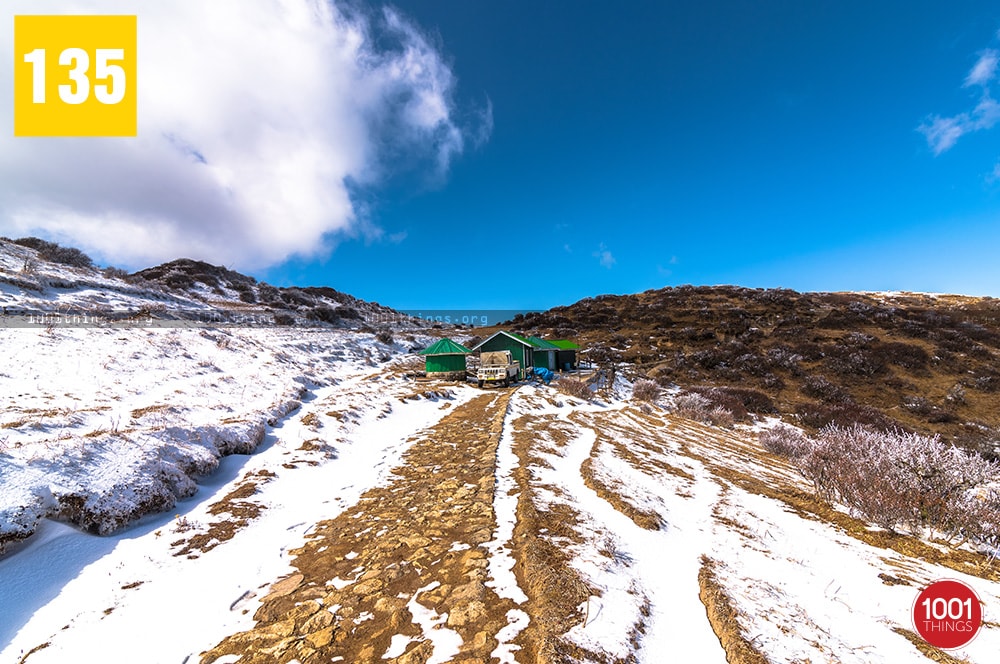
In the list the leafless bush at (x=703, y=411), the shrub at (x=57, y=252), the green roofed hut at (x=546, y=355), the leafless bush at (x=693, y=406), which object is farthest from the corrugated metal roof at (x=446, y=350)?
the shrub at (x=57, y=252)

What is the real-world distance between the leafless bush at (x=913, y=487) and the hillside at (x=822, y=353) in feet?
52.0

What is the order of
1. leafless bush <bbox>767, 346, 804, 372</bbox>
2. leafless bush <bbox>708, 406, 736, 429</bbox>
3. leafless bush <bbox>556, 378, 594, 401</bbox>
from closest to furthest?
leafless bush <bbox>708, 406, 736, 429</bbox>
leafless bush <bbox>556, 378, 594, 401</bbox>
leafless bush <bbox>767, 346, 804, 372</bbox>

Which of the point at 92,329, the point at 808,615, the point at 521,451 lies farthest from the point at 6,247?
the point at 808,615

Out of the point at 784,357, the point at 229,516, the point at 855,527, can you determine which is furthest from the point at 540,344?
the point at 229,516

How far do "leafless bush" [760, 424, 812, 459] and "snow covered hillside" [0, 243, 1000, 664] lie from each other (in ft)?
14.4

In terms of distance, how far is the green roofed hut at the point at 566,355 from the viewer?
126 ft

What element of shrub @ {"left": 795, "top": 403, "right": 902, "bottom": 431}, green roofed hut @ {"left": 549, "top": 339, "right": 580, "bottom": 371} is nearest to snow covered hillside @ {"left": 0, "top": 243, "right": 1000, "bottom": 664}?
shrub @ {"left": 795, "top": 403, "right": 902, "bottom": 431}

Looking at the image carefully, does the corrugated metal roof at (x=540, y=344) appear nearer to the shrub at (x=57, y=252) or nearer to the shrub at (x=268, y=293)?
the shrub at (x=268, y=293)

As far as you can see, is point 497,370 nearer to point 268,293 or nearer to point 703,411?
point 703,411

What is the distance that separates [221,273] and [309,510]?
203ft

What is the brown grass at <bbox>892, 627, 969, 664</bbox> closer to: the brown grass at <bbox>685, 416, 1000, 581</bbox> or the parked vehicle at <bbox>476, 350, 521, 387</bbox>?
the brown grass at <bbox>685, 416, 1000, 581</bbox>

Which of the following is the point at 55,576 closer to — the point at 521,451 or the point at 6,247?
the point at 521,451

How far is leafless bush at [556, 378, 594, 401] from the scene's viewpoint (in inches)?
965

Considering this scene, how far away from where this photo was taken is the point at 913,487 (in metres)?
8.48
